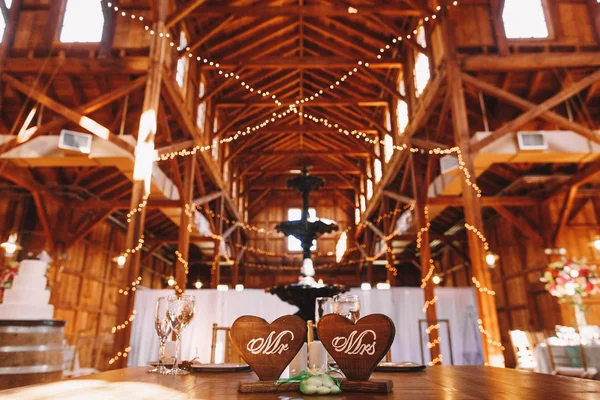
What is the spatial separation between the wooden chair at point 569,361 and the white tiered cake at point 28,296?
19.8ft

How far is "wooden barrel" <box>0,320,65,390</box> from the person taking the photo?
321cm

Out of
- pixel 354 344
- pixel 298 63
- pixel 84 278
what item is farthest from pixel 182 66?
pixel 354 344

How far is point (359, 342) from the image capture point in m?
1.13

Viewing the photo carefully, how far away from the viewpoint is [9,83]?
721cm

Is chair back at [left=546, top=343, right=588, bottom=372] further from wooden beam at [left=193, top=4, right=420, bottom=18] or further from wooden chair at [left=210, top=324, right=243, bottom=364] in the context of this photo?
wooden beam at [left=193, top=4, right=420, bottom=18]

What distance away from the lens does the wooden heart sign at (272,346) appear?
3.90ft

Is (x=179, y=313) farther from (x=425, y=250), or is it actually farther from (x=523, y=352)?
(x=425, y=250)

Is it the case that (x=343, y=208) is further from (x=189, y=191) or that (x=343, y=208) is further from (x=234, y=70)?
(x=189, y=191)

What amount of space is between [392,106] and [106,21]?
26.8ft

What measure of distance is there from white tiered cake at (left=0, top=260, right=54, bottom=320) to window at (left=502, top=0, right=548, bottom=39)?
27.8 ft

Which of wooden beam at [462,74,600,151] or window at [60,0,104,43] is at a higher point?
window at [60,0,104,43]

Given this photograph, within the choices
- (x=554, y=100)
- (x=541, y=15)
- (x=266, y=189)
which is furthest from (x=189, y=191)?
(x=266, y=189)

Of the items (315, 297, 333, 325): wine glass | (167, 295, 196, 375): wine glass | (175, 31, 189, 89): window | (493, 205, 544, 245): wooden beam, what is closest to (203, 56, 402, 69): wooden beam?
(175, 31, 189, 89): window

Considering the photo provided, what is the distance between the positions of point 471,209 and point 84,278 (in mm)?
9372
